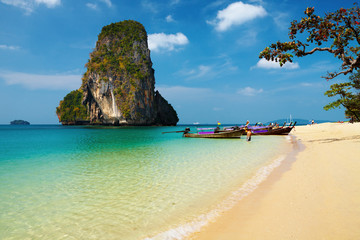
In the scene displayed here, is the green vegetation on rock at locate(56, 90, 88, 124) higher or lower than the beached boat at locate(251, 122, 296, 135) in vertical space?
higher

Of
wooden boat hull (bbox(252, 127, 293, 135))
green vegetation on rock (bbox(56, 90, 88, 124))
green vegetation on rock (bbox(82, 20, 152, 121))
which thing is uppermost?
green vegetation on rock (bbox(82, 20, 152, 121))

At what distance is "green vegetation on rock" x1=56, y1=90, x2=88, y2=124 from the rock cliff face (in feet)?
41.8

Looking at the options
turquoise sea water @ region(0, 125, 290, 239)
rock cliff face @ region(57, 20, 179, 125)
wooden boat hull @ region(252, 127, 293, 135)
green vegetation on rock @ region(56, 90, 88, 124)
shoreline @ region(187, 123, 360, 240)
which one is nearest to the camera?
shoreline @ region(187, 123, 360, 240)

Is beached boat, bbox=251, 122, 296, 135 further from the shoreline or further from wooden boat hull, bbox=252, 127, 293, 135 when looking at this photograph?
the shoreline

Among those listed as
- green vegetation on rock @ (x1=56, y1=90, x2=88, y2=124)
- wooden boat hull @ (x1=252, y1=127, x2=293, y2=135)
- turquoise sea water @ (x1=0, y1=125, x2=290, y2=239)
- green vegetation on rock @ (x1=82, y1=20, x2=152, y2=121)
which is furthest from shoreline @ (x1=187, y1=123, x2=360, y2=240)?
green vegetation on rock @ (x1=56, y1=90, x2=88, y2=124)

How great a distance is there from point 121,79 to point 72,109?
46223 millimetres

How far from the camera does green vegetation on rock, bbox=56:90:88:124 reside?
342ft

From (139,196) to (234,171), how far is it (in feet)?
13.4

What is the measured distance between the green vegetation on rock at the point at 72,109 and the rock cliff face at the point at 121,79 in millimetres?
12729

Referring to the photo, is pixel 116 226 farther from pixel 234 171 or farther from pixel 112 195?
pixel 234 171

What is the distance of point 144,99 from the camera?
84.2 metres

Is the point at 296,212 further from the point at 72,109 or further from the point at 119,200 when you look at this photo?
the point at 72,109

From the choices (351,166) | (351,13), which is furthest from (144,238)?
(351,13)

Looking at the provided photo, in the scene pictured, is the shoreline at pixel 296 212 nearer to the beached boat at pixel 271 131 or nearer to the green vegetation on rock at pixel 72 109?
the beached boat at pixel 271 131
